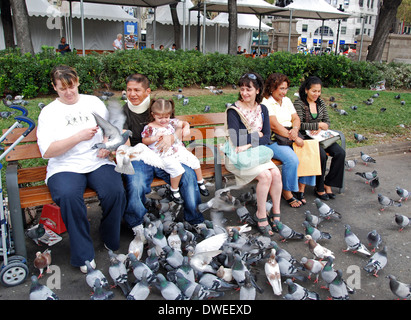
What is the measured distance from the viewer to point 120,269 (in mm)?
2898

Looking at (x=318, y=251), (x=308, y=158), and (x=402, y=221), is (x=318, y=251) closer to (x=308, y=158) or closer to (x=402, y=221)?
(x=402, y=221)

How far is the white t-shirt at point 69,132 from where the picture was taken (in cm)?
325

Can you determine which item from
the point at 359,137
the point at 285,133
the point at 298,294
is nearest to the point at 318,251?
the point at 298,294

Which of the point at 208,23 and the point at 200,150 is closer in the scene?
the point at 200,150

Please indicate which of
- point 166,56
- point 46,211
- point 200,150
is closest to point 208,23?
point 166,56

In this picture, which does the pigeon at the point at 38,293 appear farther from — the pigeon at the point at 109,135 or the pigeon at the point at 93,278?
the pigeon at the point at 109,135

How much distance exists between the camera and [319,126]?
482 cm

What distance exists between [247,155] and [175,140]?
79 cm

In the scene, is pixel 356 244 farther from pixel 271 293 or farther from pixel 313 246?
pixel 271 293

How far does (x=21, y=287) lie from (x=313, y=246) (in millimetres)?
2518

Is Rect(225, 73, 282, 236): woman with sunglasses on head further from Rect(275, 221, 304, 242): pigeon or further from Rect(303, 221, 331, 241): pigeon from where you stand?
Rect(303, 221, 331, 241): pigeon

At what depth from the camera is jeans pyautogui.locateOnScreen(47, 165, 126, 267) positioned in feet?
10.1

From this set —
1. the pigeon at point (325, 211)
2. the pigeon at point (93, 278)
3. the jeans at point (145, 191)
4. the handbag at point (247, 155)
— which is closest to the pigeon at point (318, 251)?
the pigeon at point (325, 211)

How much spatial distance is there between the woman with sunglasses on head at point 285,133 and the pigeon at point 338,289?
5.53 ft
